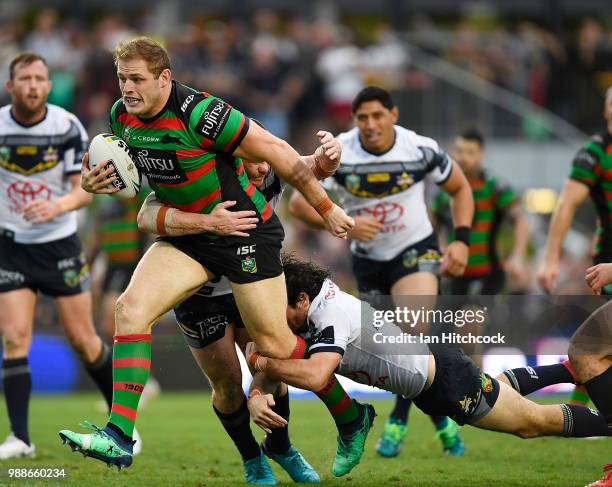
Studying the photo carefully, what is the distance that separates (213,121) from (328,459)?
285cm

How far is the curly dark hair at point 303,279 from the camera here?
7184mm

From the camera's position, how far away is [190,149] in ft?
22.4

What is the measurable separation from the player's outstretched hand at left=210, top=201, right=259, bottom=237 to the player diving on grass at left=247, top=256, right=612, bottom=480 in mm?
488

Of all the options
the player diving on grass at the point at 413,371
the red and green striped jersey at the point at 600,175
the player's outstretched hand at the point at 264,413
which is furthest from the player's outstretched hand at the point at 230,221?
the red and green striped jersey at the point at 600,175

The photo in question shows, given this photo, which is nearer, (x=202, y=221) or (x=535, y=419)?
(x=202, y=221)

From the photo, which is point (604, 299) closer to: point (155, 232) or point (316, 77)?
point (155, 232)

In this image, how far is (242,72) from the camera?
18.6 meters

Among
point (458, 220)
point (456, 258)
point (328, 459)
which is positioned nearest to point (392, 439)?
point (328, 459)

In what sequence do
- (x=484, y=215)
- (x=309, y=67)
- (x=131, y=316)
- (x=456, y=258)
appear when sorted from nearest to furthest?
(x=131, y=316) → (x=456, y=258) → (x=484, y=215) → (x=309, y=67)

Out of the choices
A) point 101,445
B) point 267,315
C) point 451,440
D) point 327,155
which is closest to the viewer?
point 101,445

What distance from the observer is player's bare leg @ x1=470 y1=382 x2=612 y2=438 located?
23.3 ft

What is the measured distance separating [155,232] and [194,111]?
2.68 feet

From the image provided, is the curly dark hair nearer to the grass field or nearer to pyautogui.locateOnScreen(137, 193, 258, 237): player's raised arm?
pyautogui.locateOnScreen(137, 193, 258, 237): player's raised arm

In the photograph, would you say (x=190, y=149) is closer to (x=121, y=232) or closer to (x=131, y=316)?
(x=131, y=316)
